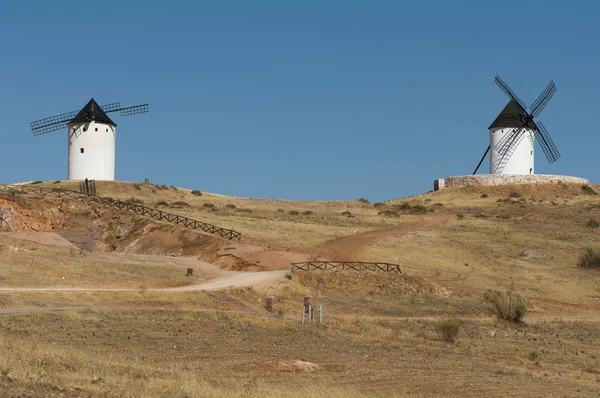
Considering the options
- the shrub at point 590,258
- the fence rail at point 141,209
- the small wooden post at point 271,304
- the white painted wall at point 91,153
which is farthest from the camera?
the white painted wall at point 91,153

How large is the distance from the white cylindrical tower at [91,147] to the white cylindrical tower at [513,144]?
38716mm

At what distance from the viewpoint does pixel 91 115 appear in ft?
255

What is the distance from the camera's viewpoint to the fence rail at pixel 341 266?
149 feet

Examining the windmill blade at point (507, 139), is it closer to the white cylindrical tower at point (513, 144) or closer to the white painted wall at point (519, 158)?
the white cylindrical tower at point (513, 144)

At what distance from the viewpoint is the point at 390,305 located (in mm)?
40906

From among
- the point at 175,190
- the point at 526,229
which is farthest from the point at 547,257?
the point at 175,190

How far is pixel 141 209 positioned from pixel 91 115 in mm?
21136

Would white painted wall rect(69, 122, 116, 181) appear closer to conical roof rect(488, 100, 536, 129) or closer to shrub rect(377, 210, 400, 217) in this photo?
shrub rect(377, 210, 400, 217)

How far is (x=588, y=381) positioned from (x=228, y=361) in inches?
409

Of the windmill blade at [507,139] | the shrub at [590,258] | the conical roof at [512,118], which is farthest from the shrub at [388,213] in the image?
the conical roof at [512,118]

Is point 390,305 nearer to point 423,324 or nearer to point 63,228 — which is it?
point 423,324

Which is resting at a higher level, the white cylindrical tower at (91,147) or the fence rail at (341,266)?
the white cylindrical tower at (91,147)

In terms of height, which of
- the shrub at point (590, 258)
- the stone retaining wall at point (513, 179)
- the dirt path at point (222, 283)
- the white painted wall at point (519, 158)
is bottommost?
the dirt path at point (222, 283)

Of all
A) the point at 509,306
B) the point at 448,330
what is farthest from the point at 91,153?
the point at 448,330
